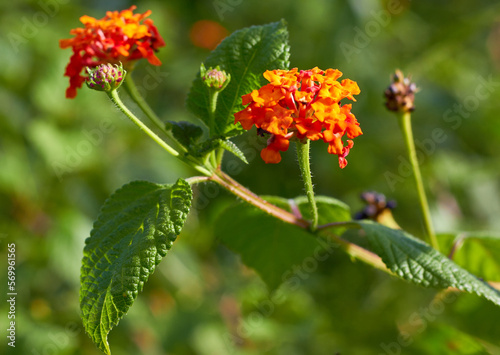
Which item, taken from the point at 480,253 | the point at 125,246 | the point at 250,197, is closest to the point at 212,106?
Answer: the point at 250,197

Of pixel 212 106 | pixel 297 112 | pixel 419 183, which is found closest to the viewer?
pixel 297 112

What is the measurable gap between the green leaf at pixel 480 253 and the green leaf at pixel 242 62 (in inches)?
21.4

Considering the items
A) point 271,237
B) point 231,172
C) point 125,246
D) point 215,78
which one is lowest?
point 231,172

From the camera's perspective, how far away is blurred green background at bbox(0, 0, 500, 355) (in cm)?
221

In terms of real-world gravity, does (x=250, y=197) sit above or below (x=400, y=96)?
below

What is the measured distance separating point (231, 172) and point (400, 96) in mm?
1359

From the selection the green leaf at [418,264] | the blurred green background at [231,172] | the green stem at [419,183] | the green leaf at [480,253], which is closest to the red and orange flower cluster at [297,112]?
the green leaf at [418,264]

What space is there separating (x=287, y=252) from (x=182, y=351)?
1211 millimetres

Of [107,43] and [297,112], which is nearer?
[297,112]

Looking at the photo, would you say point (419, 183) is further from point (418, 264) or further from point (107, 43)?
point (107, 43)

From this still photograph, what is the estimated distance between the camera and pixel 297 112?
3.16 feet

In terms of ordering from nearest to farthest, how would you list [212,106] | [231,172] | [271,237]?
[212,106], [271,237], [231,172]

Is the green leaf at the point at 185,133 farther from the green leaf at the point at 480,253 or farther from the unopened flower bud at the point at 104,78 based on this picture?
the green leaf at the point at 480,253

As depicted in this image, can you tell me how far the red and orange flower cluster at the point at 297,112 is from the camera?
3.10 feet
